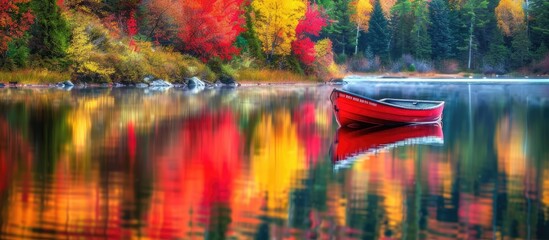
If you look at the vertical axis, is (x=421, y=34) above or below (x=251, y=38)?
above

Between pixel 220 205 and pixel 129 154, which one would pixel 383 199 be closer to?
pixel 220 205

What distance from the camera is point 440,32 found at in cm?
11675

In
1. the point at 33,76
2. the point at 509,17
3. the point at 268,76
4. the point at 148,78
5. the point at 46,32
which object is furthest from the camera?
the point at 509,17

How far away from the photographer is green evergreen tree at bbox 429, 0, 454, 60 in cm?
11556

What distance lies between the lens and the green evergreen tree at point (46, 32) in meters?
58.4

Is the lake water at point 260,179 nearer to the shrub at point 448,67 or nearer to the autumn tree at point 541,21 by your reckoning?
the autumn tree at point 541,21

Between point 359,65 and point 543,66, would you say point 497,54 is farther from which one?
point 359,65

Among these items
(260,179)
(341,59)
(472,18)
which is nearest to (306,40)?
(341,59)

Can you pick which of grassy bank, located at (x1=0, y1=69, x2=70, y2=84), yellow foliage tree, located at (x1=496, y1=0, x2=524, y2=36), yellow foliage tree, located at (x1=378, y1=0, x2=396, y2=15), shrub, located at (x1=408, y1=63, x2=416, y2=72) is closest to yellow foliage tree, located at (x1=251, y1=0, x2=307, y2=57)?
grassy bank, located at (x1=0, y1=69, x2=70, y2=84)

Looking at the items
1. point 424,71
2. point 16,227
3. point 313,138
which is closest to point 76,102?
point 313,138

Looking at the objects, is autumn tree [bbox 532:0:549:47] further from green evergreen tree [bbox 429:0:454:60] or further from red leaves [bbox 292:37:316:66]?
red leaves [bbox 292:37:316:66]

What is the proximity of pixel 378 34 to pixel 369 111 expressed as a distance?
85834mm

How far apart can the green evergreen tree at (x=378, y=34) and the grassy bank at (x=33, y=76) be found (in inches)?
2504

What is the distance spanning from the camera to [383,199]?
16125 mm
